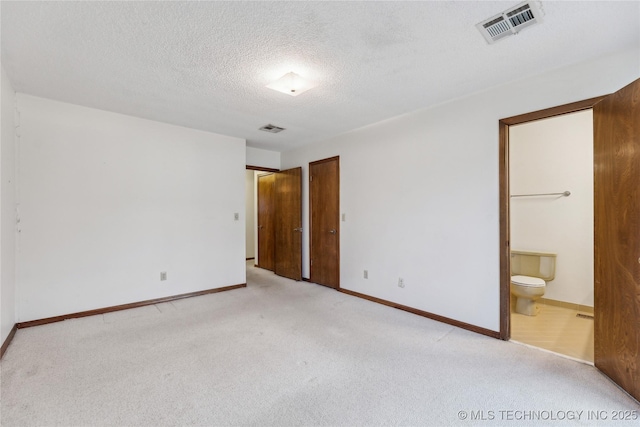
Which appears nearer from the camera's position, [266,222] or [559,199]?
[559,199]

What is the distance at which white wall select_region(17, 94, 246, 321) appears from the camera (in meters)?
3.09

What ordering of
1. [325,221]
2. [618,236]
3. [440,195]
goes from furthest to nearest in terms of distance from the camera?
[325,221] < [440,195] < [618,236]

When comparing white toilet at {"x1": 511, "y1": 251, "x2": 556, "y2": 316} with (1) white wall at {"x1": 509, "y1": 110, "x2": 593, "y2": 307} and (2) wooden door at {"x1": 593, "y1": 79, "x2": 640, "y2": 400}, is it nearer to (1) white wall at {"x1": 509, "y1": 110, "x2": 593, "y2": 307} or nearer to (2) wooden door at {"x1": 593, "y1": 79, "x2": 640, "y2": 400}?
(1) white wall at {"x1": 509, "y1": 110, "x2": 593, "y2": 307}

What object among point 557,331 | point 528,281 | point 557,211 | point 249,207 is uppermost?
point 249,207

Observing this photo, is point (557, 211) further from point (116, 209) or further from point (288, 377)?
point (116, 209)

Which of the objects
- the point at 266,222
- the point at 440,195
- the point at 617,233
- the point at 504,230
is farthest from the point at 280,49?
the point at 266,222

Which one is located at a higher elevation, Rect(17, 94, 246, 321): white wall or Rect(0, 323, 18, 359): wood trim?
Rect(17, 94, 246, 321): white wall

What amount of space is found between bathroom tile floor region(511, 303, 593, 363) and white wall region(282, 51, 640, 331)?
0.39 m

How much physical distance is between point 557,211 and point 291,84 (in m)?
3.59

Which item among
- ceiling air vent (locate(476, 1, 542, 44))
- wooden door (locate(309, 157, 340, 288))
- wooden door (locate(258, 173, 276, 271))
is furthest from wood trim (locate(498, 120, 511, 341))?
wooden door (locate(258, 173, 276, 271))

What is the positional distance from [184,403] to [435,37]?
294cm

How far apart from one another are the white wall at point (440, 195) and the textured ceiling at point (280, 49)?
190mm

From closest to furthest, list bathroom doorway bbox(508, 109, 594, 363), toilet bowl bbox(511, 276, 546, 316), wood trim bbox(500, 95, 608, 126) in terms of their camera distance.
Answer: wood trim bbox(500, 95, 608, 126)
toilet bowl bbox(511, 276, 546, 316)
bathroom doorway bbox(508, 109, 594, 363)

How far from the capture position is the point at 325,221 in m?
4.72
